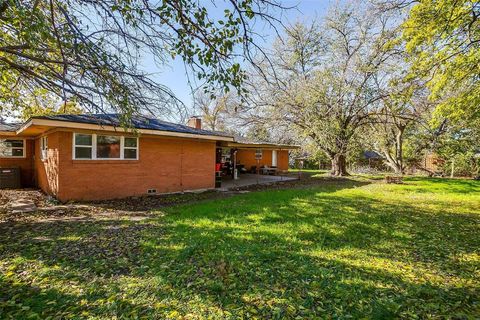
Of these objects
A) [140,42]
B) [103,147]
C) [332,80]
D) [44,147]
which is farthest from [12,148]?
[332,80]

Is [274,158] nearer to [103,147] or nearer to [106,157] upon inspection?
[106,157]

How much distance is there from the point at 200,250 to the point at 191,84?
2985 mm

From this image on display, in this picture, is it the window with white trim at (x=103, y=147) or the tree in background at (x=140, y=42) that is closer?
the tree in background at (x=140, y=42)

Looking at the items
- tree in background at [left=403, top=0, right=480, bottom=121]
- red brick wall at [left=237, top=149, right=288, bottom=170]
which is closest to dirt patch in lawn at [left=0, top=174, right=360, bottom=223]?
tree in background at [left=403, top=0, right=480, bottom=121]

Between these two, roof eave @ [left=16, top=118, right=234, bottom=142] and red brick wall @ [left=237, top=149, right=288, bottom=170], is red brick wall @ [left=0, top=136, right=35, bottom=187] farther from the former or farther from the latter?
red brick wall @ [left=237, top=149, right=288, bottom=170]

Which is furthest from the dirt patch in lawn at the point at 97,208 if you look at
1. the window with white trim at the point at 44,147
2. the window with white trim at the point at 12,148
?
the window with white trim at the point at 12,148

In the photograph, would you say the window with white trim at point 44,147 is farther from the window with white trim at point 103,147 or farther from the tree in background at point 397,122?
the tree in background at point 397,122

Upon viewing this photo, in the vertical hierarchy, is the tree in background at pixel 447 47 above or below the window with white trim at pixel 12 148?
above

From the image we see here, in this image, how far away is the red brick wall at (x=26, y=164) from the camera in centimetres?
1383

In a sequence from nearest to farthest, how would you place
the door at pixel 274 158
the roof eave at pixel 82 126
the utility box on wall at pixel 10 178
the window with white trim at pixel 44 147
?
the roof eave at pixel 82 126
the window with white trim at pixel 44 147
the utility box on wall at pixel 10 178
the door at pixel 274 158

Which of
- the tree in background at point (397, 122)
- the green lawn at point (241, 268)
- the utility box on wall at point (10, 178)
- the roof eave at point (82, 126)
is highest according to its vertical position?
the tree in background at point (397, 122)

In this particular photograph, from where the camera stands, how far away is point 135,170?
10.5 meters

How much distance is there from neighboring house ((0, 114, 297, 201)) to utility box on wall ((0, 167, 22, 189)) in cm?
79

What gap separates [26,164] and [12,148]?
3.55 feet
